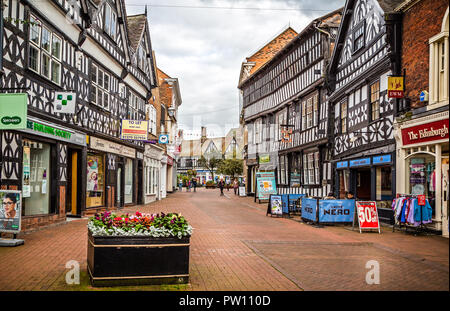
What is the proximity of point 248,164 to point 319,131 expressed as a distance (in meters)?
16.5

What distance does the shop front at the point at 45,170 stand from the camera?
11883mm

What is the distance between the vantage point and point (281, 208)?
747 inches

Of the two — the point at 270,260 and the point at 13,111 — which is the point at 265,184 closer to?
the point at 270,260

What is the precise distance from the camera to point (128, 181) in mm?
23688

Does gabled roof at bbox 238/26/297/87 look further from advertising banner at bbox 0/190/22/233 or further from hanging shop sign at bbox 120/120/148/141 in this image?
advertising banner at bbox 0/190/22/233

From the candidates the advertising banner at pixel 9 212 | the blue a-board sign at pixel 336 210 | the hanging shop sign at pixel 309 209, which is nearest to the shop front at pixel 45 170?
the advertising banner at pixel 9 212

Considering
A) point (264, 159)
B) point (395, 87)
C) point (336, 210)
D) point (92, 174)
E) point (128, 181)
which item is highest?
point (395, 87)

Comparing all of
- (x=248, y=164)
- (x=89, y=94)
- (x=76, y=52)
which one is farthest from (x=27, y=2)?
(x=248, y=164)

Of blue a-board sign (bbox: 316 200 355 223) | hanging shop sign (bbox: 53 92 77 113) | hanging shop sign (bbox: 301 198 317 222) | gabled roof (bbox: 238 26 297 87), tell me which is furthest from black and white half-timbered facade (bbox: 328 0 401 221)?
gabled roof (bbox: 238 26 297 87)

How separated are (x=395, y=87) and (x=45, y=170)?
11.4m

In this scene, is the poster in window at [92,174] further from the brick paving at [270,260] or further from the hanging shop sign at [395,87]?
the hanging shop sign at [395,87]

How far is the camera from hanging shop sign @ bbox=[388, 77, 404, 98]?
45.4ft

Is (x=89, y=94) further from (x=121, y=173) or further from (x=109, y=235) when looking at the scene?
(x=109, y=235)

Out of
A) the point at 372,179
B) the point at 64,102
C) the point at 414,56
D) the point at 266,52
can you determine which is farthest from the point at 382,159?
the point at 266,52
